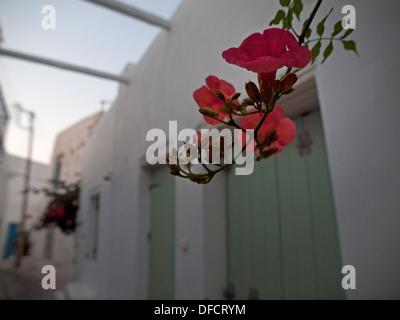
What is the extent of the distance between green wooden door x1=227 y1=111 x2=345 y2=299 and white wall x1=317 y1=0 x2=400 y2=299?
1.39ft

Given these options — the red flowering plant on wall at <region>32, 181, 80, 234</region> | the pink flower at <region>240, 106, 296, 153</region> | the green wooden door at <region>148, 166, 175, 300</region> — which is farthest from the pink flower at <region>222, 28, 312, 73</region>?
the red flowering plant on wall at <region>32, 181, 80, 234</region>

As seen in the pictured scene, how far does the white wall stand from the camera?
1.04 m

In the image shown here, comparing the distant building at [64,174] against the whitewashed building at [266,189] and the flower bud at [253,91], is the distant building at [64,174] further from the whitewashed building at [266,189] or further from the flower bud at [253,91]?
the flower bud at [253,91]

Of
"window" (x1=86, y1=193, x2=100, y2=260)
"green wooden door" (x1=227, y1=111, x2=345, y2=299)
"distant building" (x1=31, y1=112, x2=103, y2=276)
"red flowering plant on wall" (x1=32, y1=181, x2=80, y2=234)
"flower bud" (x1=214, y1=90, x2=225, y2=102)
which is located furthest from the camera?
"distant building" (x1=31, y1=112, x2=103, y2=276)

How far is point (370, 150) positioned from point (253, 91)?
2.60 feet

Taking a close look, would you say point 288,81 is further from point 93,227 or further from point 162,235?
point 93,227

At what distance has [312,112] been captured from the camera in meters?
1.79

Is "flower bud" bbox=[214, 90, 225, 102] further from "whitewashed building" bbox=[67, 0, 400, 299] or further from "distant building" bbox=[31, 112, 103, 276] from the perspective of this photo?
"distant building" bbox=[31, 112, 103, 276]

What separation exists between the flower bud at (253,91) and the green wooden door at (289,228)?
1.22 metres

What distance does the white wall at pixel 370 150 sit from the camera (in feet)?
3.40

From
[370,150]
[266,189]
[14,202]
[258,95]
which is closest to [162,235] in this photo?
[266,189]

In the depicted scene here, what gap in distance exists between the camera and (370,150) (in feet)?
3.73
